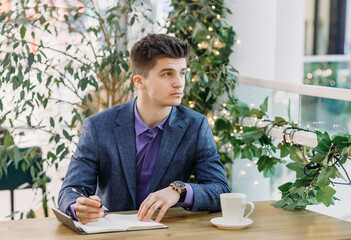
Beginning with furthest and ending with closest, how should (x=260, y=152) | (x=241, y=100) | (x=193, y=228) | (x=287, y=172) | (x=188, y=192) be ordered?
(x=241, y=100)
(x=287, y=172)
(x=260, y=152)
(x=188, y=192)
(x=193, y=228)

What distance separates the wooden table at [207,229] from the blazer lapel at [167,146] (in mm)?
251

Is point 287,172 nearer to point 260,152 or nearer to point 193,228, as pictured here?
point 260,152

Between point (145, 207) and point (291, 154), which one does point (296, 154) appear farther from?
point (145, 207)

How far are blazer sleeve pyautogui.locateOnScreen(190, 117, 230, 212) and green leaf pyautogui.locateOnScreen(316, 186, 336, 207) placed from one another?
318 mm

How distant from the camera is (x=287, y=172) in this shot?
3189 mm

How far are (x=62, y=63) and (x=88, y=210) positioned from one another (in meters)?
2.19

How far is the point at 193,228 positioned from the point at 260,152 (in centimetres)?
120

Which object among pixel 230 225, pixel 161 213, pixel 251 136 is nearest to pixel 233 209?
pixel 230 225

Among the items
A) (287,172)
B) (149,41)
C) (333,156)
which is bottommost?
(287,172)

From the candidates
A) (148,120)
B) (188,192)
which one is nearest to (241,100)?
(148,120)

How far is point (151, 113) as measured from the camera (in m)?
2.35

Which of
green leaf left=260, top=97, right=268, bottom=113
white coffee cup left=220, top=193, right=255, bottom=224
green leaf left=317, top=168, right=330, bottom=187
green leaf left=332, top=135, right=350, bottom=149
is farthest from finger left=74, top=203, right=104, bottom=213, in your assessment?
green leaf left=260, top=97, right=268, bottom=113

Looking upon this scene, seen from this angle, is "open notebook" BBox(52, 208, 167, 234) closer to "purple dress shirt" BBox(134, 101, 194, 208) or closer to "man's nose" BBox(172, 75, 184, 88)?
"purple dress shirt" BBox(134, 101, 194, 208)

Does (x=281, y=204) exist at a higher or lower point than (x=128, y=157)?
lower
